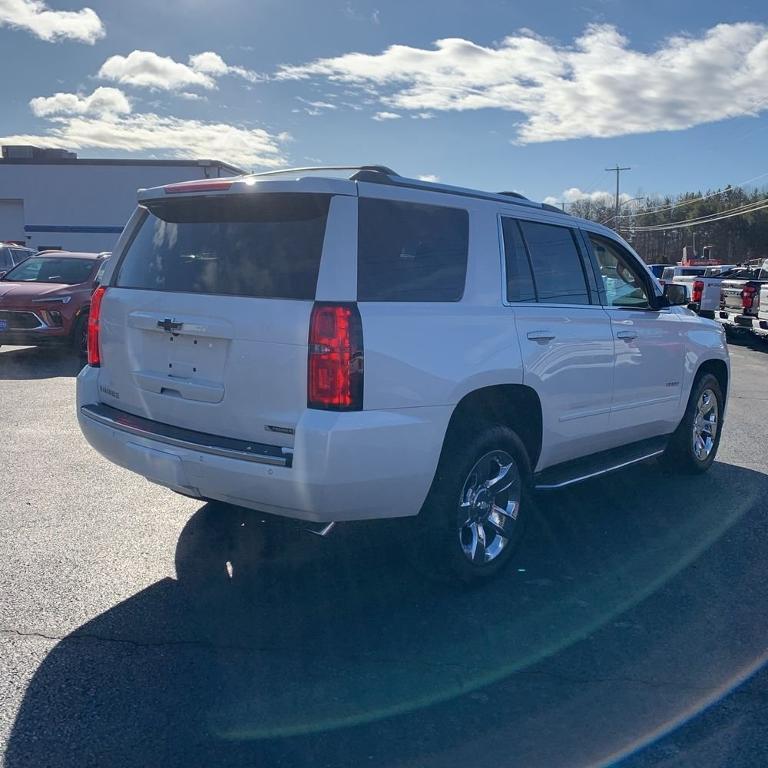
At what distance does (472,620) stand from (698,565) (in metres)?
1.58

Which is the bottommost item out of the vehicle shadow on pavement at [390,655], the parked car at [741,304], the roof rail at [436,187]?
the vehicle shadow on pavement at [390,655]

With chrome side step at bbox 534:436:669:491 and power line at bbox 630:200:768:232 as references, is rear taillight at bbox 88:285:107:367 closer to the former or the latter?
chrome side step at bbox 534:436:669:491

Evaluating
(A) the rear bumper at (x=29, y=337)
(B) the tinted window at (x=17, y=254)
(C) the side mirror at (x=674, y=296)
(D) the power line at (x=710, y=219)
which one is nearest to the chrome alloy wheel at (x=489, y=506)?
(C) the side mirror at (x=674, y=296)

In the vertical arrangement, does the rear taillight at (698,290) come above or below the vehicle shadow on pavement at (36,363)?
above

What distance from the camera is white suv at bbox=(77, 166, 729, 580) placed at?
3.72 meters

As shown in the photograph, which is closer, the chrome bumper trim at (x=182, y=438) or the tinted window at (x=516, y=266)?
the chrome bumper trim at (x=182, y=438)

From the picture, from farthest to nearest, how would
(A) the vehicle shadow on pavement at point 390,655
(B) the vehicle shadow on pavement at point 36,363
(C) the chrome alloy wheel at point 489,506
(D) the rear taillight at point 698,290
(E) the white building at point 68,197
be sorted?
(E) the white building at point 68,197
(D) the rear taillight at point 698,290
(B) the vehicle shadow on pavement at point 36,363
(C) the chrome alloy wheel at point 489,506
(A) the vehicle shadow on pavement at point 390,655

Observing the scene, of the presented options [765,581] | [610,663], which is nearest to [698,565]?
[765,581]

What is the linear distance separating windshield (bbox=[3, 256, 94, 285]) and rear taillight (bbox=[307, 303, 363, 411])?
10.6 metres

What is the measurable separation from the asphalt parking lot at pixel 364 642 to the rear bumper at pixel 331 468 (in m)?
0.61

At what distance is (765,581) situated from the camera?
183 inches

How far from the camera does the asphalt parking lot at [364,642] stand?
309cm

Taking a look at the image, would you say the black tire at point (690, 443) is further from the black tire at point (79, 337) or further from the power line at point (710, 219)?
the power line at point (710, 219)

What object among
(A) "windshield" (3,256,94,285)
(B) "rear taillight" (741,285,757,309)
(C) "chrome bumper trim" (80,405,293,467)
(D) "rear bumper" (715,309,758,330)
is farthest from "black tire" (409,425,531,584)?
(B) "rear taillight" (741,285,757,309)
